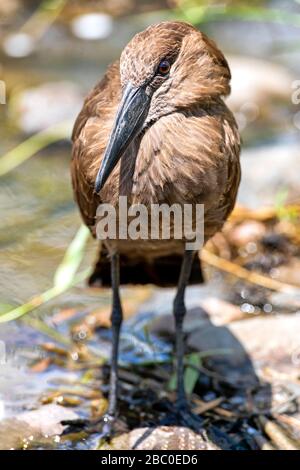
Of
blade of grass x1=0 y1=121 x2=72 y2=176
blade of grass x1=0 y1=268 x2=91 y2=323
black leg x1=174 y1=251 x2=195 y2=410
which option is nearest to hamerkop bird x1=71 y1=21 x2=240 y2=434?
black leg x1=174 y1=251 x2=195 y2=410

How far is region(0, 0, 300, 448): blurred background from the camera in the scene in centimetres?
546

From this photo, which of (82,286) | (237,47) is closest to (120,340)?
(82,286)

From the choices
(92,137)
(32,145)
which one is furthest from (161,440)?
(32,145)

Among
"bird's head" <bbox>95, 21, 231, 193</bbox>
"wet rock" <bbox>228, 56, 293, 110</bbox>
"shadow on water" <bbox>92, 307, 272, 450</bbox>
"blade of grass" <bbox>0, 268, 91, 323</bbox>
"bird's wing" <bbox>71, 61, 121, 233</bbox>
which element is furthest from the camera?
"wet rock" <bbox>228, 56, 293, 110</bbox>

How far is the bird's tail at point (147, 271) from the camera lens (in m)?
5.52

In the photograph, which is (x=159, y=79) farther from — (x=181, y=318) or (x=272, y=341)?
(x=272, y=341)

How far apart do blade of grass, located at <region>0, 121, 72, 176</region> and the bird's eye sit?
9.59 ft

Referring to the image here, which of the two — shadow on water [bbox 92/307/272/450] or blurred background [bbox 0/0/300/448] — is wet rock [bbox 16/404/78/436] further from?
shadow on water [bbox 92/307/272/450]

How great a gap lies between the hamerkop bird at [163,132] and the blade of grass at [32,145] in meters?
2.42

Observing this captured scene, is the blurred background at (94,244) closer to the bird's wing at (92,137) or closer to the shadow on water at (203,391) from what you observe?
the shadow on water at (203,391)

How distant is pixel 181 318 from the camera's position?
5.32m

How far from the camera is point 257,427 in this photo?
5020mm
